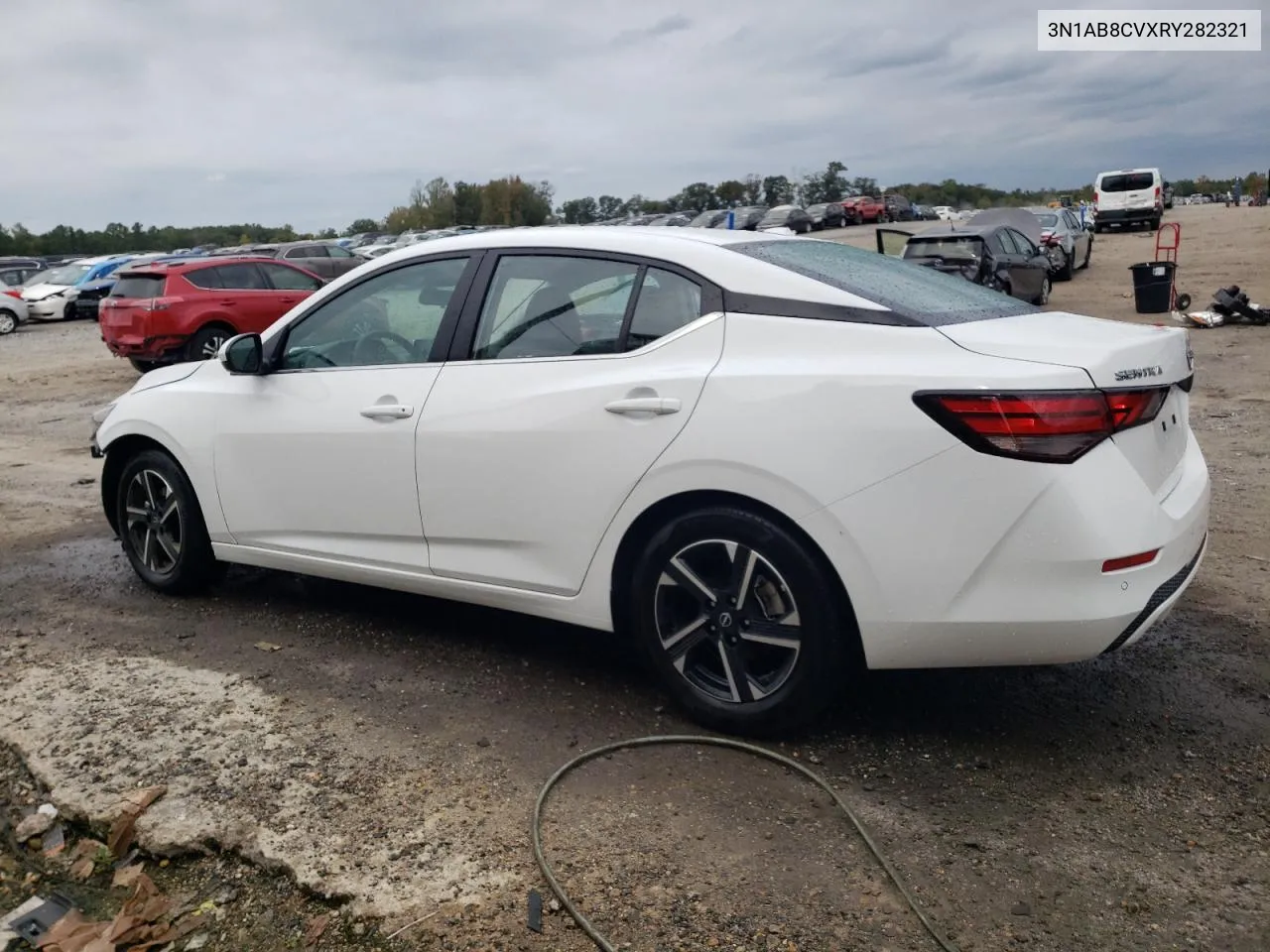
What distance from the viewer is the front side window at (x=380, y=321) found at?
4367 millimetres

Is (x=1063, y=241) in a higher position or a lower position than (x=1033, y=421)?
lower

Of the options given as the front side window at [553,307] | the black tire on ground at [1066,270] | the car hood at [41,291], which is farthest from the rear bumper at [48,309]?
the front side window at [553,307]

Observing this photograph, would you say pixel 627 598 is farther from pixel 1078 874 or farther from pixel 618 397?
pixel 1078 874

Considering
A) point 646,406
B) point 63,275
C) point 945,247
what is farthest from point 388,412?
point 63,275

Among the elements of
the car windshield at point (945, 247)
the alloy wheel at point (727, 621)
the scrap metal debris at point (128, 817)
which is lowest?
the scrap metal debris at point (128, 817)

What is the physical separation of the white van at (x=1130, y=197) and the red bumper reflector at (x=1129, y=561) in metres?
39.2

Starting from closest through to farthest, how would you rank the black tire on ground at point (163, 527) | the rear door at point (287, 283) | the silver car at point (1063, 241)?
the black tire on ground at point (163, 527) < the rear door at point (287, 283) < the silver car at point (1063, 241)

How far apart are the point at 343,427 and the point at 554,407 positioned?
1.02 m

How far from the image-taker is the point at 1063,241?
81.1 ft

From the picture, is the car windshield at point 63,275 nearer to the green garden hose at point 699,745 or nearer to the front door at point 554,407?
the front door at point 554,407

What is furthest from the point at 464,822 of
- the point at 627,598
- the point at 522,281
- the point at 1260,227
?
the point at 1260,227

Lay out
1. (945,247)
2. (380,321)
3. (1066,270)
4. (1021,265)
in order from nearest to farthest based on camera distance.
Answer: (380,321) → (945,247) → (1021,265) → (1066,270)

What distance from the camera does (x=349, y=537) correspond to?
14.8ft

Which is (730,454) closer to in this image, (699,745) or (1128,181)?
(699,745)
